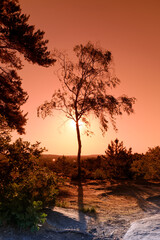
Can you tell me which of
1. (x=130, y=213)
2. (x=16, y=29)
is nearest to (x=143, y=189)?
(x=130, y=213)

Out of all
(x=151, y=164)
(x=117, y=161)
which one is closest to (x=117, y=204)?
(x=151, y=164)

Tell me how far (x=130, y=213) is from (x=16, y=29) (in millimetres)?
9355

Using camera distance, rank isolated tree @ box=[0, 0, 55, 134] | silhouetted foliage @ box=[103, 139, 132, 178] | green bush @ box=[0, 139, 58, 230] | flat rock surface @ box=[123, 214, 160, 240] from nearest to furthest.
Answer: flat rock surface @ box=[123, 214, 160, 240]
green bush @ box=[0, 139, 58, 230]
isolated tree @ box=[0, 0, 55, 134]
silhouetted foliage @ box=[103, 139, 132, 178]

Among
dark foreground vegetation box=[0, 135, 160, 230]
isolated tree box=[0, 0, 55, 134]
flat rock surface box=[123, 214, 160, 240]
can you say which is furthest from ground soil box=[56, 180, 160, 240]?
isolated tree box=[0, 0, 55, 134]

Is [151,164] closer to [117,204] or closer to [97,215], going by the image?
[117,204]

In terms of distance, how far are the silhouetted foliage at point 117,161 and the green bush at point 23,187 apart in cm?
1055

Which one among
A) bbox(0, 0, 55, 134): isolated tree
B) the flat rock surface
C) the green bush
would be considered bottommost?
the flat rock surface

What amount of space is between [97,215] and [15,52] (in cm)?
939

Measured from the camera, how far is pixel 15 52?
13289 mm

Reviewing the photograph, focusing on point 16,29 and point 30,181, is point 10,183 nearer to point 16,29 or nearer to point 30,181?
point 30,181

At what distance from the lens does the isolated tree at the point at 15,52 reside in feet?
38.1

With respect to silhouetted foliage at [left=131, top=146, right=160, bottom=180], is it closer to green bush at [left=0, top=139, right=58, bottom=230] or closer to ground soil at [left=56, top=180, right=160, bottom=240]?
ground soil at [left=56, top=180, right=160, bottom=240]

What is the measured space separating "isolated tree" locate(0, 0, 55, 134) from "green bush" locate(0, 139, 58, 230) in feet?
10.3

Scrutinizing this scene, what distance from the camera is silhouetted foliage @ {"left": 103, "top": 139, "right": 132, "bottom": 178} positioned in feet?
59.4
